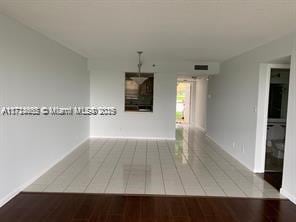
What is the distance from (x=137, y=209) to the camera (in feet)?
9.90

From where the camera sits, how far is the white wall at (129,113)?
7602 millimetres

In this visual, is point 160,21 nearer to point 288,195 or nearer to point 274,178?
point 288,195

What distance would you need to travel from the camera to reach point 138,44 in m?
4.66

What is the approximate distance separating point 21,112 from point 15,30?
1.08m

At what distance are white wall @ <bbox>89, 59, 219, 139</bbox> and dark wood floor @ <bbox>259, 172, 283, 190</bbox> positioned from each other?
358 centimetres

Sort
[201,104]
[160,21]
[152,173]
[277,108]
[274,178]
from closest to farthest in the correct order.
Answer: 1. [160,21]
2. [274,178]
3. [152,173]
4. [277,108]
5. [201,104]

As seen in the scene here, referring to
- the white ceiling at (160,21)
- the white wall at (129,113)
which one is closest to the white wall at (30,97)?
the white ceiling at (160,21)

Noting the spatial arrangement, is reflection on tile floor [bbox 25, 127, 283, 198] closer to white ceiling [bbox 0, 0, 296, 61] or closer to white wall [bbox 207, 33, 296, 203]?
white wall [bbox 207, 33, 296, 203]

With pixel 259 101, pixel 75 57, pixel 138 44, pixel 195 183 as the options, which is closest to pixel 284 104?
pixel 259 101

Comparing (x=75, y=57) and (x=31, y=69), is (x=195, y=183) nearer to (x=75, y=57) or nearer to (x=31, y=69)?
(x=31, y=69)

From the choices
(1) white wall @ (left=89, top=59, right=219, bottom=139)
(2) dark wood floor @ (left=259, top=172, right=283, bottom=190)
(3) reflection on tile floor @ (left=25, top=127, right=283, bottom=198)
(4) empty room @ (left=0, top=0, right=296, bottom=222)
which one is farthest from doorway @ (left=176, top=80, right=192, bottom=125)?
(2) dark wood floor @ (left=259, top=172, right=283, bottom=190)

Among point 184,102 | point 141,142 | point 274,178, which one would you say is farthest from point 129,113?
point 184,102

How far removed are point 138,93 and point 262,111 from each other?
4.01 metres

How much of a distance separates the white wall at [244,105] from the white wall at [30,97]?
144 inches
